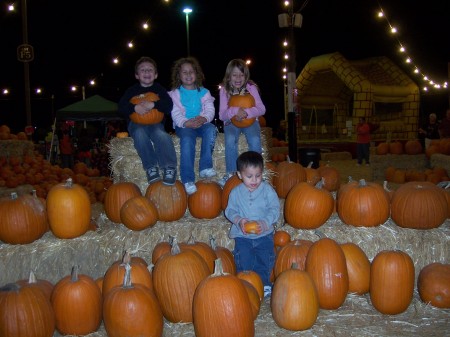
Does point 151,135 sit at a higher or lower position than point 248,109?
lower

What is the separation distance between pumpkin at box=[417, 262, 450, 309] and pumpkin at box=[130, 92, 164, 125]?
9.26ft

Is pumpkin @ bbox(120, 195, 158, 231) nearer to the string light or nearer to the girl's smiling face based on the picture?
the girl's smiling face

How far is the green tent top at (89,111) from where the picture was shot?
50.2 feet

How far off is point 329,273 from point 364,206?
83 cm

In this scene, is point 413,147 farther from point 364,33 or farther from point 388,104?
point 364,33

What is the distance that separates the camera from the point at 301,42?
2591cm

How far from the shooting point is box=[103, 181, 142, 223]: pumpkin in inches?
166

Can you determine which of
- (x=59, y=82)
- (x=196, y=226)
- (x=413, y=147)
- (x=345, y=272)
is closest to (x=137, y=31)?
(x=413, y=147)

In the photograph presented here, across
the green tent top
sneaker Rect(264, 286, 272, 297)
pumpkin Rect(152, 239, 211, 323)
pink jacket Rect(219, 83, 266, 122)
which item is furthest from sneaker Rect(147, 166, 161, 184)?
the green tent top

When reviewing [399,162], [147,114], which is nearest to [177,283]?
[147,114]

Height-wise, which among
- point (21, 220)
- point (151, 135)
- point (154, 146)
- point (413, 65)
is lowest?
point (21, 220)

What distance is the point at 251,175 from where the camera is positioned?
3.55m

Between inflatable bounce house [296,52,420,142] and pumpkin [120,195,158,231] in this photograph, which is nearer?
pumpkin [120,195,158,231]

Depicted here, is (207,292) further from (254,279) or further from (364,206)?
(364,206)
